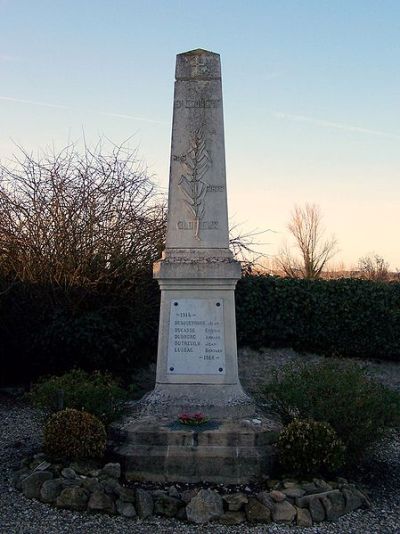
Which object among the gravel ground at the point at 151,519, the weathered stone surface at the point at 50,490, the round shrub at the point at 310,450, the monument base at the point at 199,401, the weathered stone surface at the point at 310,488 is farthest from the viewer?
the monument base at the point at 199,401

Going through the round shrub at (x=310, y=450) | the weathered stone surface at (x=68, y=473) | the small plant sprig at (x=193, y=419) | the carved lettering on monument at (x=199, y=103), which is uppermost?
the carved lettering on monument at (x=199, y=103)

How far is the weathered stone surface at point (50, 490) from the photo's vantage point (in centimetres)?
583

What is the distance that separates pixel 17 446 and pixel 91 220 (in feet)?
16.8

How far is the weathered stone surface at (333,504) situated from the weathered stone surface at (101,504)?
1898mm

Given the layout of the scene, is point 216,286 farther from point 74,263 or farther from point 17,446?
point 74,263

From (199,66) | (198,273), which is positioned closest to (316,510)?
(198,273)

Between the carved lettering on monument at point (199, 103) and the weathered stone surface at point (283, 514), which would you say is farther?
the carved lettering on monument at point (199, 103)

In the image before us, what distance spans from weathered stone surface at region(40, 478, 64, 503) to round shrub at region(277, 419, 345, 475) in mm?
2149

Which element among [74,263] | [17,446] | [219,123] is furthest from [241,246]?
[17,446]

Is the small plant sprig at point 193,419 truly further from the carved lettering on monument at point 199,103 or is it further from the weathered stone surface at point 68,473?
the carved lettering on monument at point 199,103

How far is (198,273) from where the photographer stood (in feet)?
24.1

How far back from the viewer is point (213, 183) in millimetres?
7645

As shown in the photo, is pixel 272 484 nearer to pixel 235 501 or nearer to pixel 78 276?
pixel 235 501

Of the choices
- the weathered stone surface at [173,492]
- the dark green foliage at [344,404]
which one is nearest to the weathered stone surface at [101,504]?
the weathered stone surface at [173,492]
